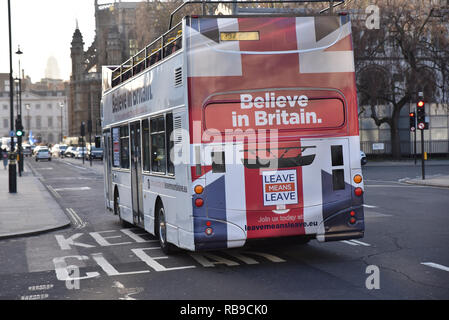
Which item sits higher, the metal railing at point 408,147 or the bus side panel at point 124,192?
the metal railing at point 408,147

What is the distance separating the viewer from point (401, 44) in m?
46.3

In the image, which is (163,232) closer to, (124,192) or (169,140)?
(169,140)

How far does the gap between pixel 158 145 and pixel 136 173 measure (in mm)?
2205

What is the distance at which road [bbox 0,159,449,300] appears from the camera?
320 inches

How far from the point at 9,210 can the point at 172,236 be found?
1047 cm

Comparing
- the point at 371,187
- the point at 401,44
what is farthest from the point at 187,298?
the point at 401,44

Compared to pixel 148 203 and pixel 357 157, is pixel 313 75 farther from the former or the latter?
pixel 148 203

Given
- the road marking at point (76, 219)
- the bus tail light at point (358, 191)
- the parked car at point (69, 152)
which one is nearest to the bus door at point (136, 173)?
the road marking at point (76, 219)

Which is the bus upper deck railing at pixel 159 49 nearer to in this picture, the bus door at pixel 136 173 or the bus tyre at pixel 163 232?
the bus door at pixel 136 173

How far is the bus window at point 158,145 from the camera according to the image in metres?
10.9

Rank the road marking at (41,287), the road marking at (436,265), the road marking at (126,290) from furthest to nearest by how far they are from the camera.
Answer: the road marking at (436,265) < the road marking at (41,287) < the road marking at (126,290)

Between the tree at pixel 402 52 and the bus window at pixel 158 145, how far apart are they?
3571 cm

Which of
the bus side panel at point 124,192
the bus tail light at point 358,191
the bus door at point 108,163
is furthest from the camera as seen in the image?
the bus door at point 108,163

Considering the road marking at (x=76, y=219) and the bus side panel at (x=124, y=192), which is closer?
the bus side panel at (x=124, y=192)
